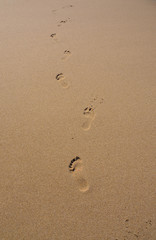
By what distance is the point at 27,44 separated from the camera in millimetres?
2418

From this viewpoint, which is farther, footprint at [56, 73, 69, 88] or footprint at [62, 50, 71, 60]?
footprint at [62, 50, 71, 60]

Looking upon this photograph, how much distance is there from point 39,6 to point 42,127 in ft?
9.40

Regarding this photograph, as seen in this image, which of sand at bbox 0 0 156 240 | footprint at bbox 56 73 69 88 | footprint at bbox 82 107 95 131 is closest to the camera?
sand at bbox 0 0 156 240

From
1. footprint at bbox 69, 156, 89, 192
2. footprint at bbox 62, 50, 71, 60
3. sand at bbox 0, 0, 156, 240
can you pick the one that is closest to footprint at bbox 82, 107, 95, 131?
sand at bbox 0, 0, 156, 240

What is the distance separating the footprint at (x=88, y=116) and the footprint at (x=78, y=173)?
0.32m

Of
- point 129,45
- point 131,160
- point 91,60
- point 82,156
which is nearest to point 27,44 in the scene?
point 91,60

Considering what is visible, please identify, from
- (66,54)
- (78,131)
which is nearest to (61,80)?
(66,54)

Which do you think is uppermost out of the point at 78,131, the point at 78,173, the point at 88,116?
the point at 88,116

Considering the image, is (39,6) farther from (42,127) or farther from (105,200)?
(105,200)

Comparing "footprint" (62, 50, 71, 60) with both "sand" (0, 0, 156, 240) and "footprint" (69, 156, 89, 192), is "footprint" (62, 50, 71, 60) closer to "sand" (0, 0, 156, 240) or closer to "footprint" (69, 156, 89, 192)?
"sand" (0, 0, 156, 240)

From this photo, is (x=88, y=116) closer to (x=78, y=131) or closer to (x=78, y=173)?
(x=78, y=131)

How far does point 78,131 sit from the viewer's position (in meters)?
1.53

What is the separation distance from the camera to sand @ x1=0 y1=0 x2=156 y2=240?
3.71 ft

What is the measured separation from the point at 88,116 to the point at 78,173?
0.57m
